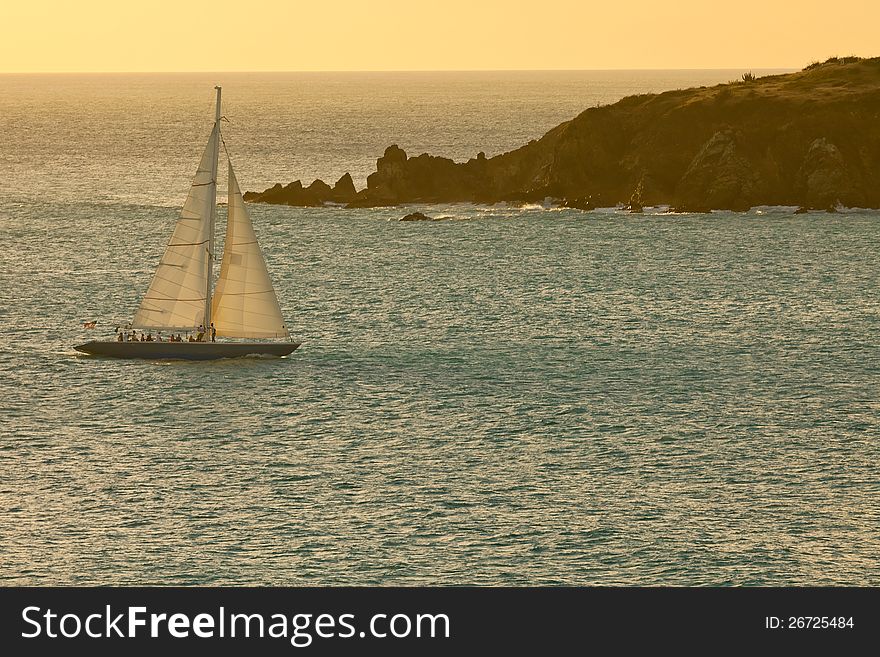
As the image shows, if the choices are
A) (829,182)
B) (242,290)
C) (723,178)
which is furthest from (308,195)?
(242,290)

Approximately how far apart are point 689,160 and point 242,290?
84.3 m

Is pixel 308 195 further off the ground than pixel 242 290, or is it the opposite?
pixel 242 290

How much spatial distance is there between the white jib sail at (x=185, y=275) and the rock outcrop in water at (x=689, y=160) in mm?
77735

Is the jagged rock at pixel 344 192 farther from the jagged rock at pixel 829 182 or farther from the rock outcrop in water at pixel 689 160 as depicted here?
the jagged rock at pixel 829 182

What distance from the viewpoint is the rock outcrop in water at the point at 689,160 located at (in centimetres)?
15062

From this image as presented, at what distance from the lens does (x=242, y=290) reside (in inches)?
3187

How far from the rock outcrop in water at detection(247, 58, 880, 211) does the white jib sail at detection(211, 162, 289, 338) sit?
76893mm

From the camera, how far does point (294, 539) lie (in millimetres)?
54688

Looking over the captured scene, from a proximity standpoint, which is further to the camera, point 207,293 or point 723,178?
point 723,178

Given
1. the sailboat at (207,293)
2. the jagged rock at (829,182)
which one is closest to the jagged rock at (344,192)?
the jagged rock at (829,182)

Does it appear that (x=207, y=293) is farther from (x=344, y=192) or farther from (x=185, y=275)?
(x=344, y=192)

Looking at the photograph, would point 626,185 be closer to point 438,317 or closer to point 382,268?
point 382,268

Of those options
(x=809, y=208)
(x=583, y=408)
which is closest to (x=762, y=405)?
(x=583, y=408)

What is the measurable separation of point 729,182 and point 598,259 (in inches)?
1383
